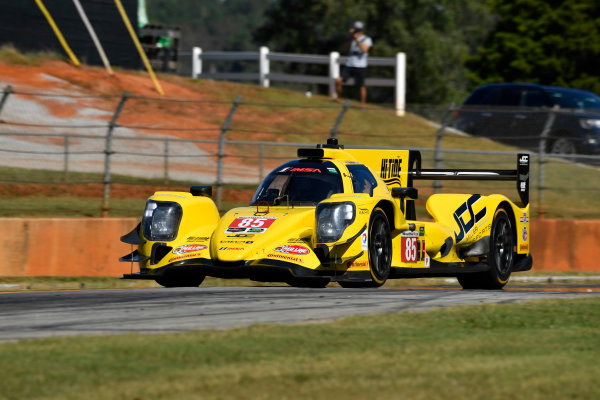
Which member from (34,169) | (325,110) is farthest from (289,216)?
(325,110)

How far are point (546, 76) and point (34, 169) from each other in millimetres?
29945

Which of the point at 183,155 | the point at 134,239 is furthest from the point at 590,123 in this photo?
the point at 134,239

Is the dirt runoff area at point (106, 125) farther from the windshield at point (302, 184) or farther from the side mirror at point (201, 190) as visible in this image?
the windshield at point (302, 184)

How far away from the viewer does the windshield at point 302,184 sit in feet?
38.7

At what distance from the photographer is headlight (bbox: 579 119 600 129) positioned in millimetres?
21203

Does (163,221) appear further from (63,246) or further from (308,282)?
(63,246)

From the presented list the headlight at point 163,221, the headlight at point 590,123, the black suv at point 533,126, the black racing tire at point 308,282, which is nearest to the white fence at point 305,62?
the black suv at point 533,126

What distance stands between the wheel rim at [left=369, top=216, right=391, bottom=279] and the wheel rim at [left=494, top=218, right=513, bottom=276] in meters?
2.03

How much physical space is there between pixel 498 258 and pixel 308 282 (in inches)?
121

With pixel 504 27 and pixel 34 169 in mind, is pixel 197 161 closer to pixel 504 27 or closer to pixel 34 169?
pixel 34 169

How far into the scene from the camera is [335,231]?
10914 millimetres

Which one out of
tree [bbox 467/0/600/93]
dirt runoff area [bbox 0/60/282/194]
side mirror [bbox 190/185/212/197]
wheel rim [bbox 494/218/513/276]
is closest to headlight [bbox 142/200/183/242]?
side mirror [bbox 190/185/212/197]

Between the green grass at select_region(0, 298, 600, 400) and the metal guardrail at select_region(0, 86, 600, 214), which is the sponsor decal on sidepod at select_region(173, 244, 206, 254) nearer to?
the green grass at select_region(0, 298, 600, 400)

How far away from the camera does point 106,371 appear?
247 inches
